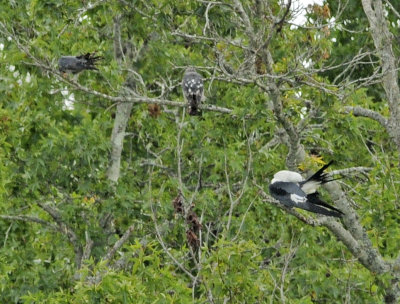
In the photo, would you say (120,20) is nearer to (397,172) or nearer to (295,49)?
(295,49)

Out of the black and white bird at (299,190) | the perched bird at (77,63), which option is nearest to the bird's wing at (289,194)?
the black and white bird at (299,190)

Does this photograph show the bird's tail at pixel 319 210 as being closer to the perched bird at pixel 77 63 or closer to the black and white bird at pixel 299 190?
the black and white bird at pixel 299 190

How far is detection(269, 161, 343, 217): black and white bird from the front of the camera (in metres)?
10.3

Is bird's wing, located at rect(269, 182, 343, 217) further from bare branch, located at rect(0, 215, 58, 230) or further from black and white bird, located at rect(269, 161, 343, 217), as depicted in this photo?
bare branch, located at rect(0, 215, 58, 230)

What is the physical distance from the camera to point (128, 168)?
619 inches

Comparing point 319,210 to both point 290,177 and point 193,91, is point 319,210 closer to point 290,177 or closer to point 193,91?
point 290,177

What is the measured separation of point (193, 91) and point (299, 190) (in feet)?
6.90

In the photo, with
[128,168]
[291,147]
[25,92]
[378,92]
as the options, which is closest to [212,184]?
[128,168]

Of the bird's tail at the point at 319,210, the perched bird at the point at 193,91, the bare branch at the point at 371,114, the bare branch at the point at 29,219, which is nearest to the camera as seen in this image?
the bird's tail at the point at 319,210

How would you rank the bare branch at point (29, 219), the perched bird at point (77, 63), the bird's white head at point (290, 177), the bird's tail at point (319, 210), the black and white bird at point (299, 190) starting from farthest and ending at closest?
the bare branch at point (29, 219)
the perched bird at point (77, 63)
the bird's white head at point (290, 177)
the black and white bird at point (299, 190)
the bird's tail at point (319, 210)

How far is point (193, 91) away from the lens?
12086 mm

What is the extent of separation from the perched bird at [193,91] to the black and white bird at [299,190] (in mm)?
1487

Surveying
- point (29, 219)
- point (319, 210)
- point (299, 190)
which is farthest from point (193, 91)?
point (29, 219)

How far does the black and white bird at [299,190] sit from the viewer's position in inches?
406
